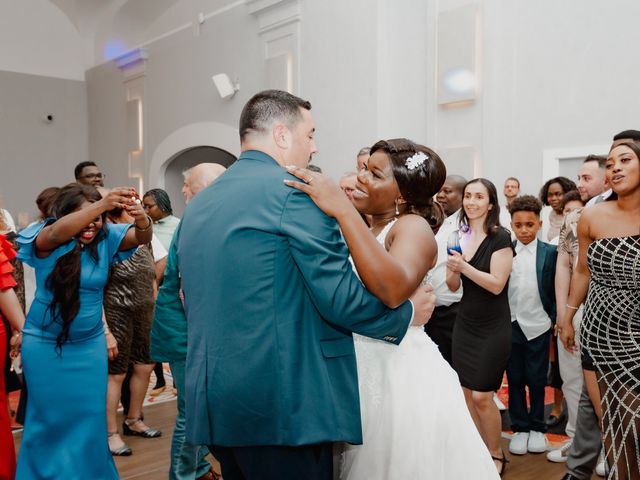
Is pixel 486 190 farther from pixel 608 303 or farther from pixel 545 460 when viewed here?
pixel 545 460

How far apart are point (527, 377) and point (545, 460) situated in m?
0.51

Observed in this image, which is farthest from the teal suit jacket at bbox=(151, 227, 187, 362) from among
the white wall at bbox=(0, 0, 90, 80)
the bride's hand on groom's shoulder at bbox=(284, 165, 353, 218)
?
the white wall at bbox=(0, 0, 90, 80)

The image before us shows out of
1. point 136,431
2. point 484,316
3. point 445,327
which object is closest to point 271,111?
point 484,316

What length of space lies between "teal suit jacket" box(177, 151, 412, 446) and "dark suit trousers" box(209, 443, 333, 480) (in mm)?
48

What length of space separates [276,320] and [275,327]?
16 millimetres

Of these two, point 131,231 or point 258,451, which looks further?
point 131,231

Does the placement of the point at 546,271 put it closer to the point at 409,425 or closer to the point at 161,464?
the point at 409,425

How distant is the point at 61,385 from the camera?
9.37 feet

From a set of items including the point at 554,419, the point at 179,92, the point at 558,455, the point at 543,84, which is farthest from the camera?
the point at 179,92

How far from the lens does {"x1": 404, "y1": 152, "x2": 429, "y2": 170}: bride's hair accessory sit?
6.40 feet

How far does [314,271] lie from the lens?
1.44 m

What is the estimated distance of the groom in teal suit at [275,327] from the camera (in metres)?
1.46

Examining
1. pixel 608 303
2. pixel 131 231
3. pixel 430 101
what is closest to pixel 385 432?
pixel 608 303

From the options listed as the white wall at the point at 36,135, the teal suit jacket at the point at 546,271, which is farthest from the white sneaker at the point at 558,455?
the white wall at the point at 36,135
